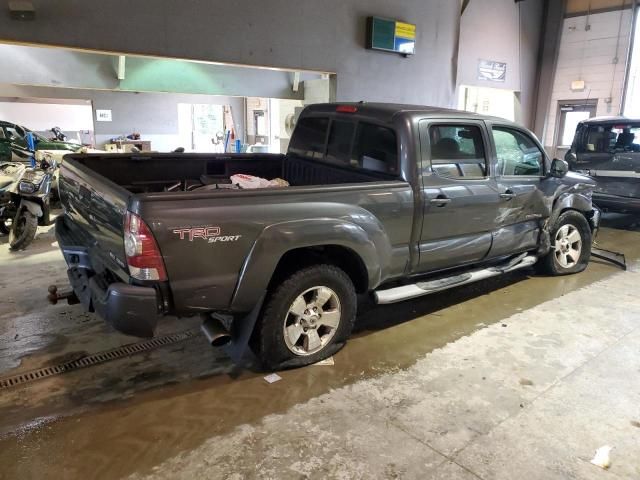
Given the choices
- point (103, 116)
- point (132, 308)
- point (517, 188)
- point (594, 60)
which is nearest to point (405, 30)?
point (517, 188)

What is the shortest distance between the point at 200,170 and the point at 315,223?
193 cm

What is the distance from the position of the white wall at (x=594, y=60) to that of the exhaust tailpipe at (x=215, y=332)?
11.4 m

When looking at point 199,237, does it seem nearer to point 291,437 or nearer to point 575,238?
point 291,437

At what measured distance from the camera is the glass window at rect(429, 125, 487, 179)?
11.9 feet

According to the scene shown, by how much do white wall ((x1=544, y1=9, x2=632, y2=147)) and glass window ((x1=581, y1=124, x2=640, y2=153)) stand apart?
12.6ft

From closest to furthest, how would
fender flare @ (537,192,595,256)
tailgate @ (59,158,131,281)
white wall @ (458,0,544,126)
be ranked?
tailgate @ (59,158,131,281)
fender flare @ (537,192,595,256)
white wall @ (458,0,544,126)

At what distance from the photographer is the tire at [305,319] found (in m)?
2.97

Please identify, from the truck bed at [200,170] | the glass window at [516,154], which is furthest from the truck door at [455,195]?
the truck bed at [200,170]

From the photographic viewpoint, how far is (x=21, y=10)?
4.88 metres

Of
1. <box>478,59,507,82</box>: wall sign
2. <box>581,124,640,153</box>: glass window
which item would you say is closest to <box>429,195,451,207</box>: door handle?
<box>581,124,640,153</box>: glass window

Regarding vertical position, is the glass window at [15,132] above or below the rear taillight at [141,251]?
above

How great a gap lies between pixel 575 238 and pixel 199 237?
175 inches

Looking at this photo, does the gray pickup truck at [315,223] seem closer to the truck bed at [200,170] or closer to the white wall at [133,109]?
the truck bed at [200,170]

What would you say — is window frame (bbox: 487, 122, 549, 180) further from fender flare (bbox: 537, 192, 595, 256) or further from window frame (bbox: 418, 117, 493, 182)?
fender flare (bbox: 537, 192, 595, 256)
